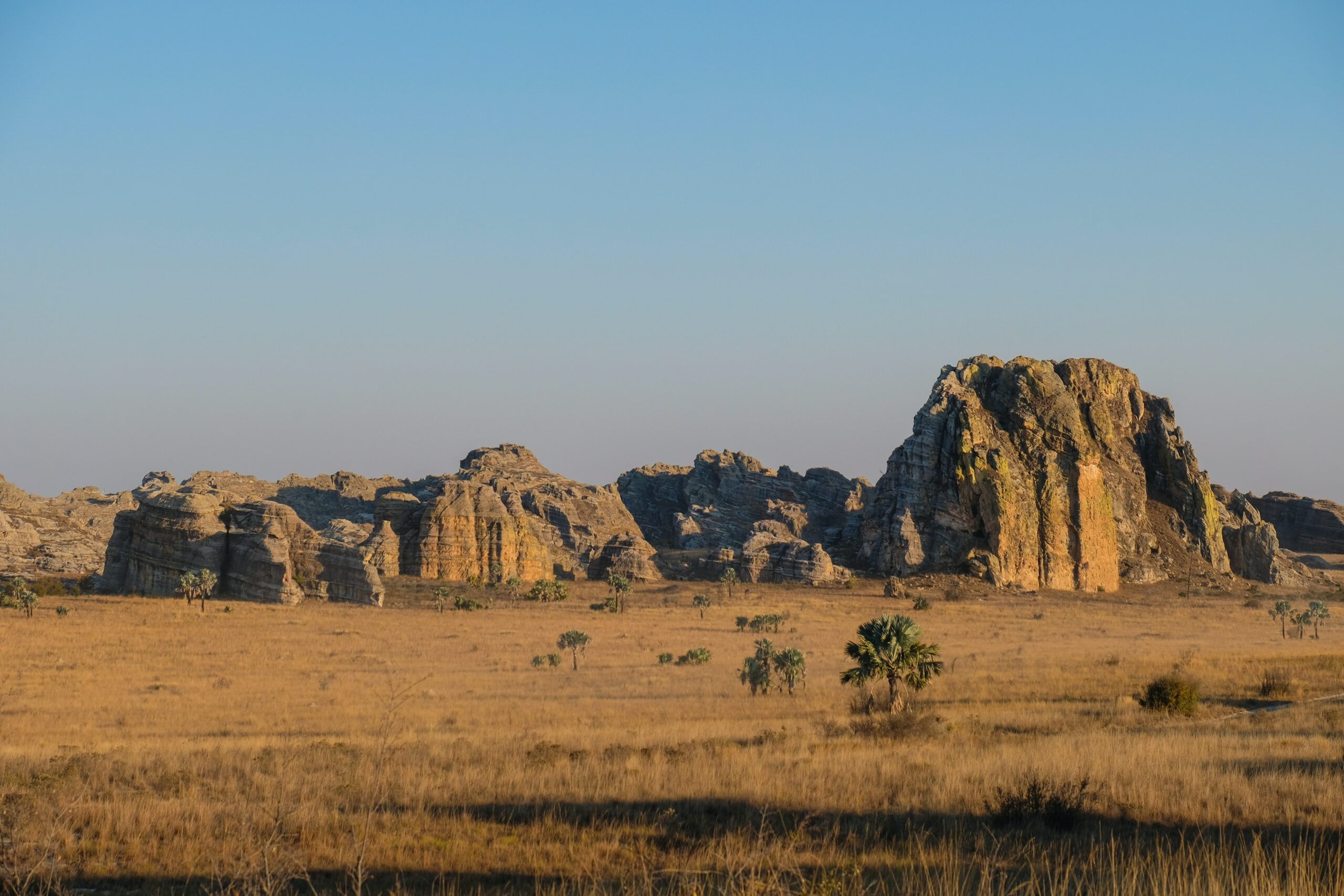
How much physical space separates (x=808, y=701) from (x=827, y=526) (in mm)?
125660

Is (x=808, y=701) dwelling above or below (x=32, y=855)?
below

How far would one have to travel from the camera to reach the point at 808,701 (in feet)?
102

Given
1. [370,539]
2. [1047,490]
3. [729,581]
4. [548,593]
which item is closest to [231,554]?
[370,539]

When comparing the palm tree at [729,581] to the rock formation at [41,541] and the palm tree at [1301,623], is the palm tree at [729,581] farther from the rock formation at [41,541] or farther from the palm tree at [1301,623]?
the rock formation at [41,541]

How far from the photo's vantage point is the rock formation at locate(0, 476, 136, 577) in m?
88.8

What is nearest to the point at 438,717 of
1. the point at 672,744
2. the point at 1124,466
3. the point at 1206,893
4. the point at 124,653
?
the point at 672,744

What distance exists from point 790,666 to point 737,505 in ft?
429

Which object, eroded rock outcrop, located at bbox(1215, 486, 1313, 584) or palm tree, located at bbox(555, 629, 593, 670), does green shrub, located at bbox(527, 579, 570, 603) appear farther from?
eroded rock outcrop, located at bbox(1215, 486, 1313, 584)

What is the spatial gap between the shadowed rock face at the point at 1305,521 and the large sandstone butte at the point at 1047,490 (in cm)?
5550

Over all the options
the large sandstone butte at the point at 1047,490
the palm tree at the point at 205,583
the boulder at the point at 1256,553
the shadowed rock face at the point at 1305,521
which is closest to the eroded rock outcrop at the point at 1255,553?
the boulder at the point at 1256,553

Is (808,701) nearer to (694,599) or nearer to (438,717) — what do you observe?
(438,717)

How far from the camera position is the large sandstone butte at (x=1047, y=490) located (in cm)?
10362

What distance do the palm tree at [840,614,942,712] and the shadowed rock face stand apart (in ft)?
559

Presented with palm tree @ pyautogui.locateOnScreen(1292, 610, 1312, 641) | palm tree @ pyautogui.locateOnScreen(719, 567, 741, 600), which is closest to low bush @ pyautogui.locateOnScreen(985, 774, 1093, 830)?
palm tree @ pyautogui.locateOnScreen(1292, 610, 1312, 641)
